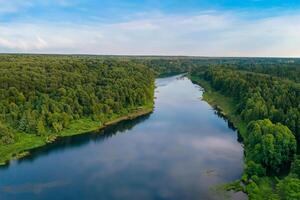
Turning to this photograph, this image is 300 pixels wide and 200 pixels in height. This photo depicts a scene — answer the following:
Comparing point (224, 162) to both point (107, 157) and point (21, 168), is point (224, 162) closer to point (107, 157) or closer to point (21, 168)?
point (107, 157)

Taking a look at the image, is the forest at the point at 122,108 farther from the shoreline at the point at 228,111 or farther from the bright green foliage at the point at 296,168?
the shoreline at the point at 228,111

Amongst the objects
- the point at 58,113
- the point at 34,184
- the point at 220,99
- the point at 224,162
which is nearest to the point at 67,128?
the point at 58,113

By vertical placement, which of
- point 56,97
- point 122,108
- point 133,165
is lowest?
point 133,165

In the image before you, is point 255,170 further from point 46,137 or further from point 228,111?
point 228,111

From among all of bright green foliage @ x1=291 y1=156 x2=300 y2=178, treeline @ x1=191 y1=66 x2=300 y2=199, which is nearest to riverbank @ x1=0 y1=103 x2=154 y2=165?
treeline @ x1=191 y1=66 x2=300 y2=199

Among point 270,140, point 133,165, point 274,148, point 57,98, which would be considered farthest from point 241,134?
point 57,98

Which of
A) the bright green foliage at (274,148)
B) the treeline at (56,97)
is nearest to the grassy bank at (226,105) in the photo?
the bright green foliage at (274,148)

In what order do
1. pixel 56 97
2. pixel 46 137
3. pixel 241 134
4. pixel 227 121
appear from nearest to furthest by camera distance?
pixel 46 137
pixel 241 134
pixel 227 121
pixel 56 97

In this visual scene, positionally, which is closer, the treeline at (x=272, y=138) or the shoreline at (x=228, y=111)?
the treeline at (x=272, y=138)
